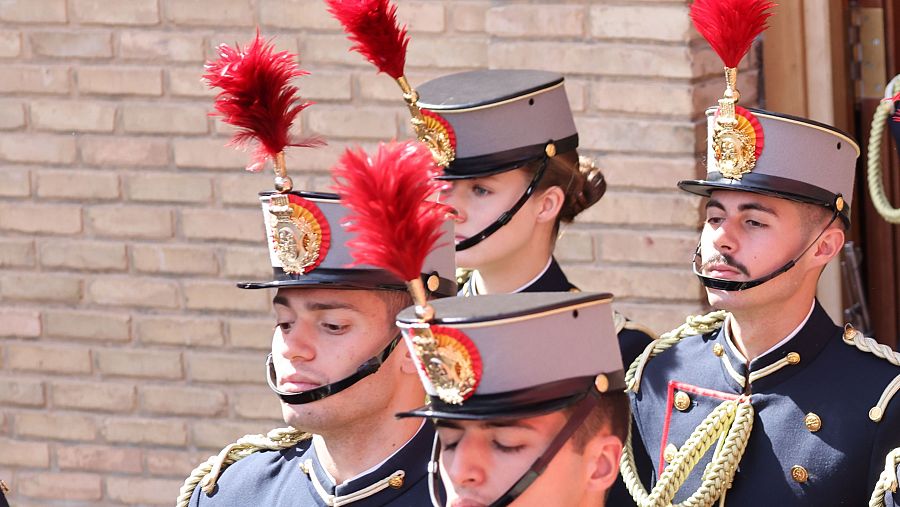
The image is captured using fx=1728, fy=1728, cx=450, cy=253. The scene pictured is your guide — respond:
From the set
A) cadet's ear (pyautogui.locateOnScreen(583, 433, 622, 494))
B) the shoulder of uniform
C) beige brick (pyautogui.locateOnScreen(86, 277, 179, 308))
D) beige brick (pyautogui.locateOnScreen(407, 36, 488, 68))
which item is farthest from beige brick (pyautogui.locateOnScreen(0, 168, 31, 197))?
cadet's ear (pyautogui.locateOnScreen(583, 433, 622, 494))

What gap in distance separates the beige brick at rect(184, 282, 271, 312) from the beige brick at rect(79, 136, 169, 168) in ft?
1.38

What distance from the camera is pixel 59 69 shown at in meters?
5.62

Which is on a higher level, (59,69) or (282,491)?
(59,69)

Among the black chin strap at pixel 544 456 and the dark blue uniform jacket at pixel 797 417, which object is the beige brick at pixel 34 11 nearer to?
the dark blue uniform jacket at pixel 797 417

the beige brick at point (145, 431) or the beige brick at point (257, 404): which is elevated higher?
the beige brick at point (257, 404)

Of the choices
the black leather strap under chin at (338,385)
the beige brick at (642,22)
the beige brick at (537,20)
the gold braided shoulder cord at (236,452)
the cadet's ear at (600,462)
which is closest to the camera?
the cadet's ear at (600,462)

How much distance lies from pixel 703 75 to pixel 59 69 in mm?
2097

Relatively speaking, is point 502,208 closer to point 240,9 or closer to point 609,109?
point 609,109

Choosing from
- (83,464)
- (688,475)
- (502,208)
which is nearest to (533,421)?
(688,475)

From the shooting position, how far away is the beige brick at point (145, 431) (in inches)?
223

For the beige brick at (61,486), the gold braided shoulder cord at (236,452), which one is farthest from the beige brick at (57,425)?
the gold braided shoulder cord at (236,452)

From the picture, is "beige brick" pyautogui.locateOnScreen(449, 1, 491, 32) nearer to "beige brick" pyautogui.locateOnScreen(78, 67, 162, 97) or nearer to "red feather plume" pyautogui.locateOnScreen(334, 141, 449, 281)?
"beige brick" pyautogui.locateOnScreen(78, 67, 162, 97)

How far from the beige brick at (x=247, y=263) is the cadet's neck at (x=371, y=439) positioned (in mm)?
2186

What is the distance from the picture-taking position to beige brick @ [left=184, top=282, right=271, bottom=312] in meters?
5.50
